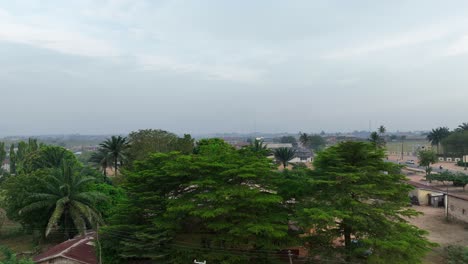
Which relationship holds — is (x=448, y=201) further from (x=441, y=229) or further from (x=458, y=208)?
(x=441, y=229)

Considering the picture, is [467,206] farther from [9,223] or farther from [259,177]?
[9,223]

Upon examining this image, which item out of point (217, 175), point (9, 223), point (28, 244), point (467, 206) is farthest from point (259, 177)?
point (9, 223)

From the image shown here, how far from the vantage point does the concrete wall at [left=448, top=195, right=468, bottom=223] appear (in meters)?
35.2

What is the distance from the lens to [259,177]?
2142 cm

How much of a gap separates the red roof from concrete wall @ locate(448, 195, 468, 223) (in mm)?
37093

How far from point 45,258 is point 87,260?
285 cm

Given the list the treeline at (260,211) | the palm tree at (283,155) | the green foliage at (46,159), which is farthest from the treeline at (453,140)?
the green foliage at (46,159)

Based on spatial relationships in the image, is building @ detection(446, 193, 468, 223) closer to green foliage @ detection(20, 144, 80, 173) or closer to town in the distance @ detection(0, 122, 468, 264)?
town in the distance @ detection(0, 122, 468, 264)

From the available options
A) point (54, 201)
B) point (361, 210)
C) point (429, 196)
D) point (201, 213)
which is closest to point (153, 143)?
point (54, 201)

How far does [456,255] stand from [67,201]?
31.2 meters

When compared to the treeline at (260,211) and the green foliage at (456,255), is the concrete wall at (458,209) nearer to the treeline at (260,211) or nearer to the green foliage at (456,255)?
the green foliage at (456,255)

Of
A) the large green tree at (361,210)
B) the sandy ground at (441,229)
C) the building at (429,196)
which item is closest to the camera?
the large green tree at (361,210)

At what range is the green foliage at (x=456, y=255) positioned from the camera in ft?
77.8

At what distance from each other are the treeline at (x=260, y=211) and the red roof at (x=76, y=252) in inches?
52.7
